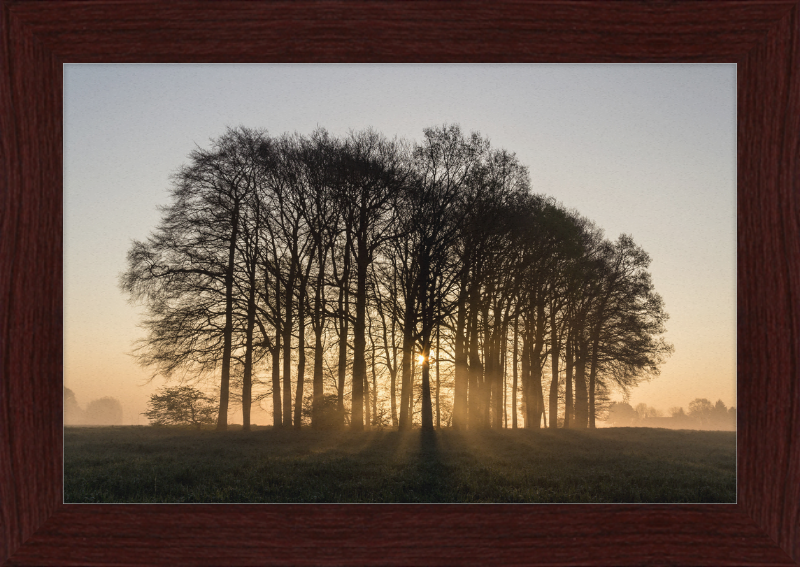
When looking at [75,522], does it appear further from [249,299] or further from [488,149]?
[488,149]

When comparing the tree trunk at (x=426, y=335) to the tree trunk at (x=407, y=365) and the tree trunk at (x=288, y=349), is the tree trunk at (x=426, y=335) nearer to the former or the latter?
the tree trunk at (x=407, y=365)

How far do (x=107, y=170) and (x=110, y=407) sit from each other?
2321 millimetres

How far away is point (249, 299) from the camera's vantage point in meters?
6.17

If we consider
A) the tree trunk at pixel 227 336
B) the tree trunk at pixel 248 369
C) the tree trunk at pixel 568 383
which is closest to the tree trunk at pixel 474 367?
the tree trunk at pixel 568 383

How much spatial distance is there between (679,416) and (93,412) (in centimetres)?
572

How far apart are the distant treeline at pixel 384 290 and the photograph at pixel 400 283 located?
2 cm

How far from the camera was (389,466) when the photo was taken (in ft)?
18.6

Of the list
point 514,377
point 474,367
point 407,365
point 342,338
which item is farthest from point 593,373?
point 342,338

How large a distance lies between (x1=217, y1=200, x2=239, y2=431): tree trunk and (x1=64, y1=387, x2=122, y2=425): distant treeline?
3.15ft

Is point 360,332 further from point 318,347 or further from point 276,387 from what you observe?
point 276,387

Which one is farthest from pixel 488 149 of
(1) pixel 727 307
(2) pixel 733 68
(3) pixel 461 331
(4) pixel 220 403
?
(4) pixel 220 403

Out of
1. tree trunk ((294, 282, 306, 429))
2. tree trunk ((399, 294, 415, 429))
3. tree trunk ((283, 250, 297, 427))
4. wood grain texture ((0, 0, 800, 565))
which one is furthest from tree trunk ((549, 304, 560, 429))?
tree trunk ((283, 250, 297, 427))

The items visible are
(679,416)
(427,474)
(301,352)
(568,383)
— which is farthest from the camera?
(568,383)
